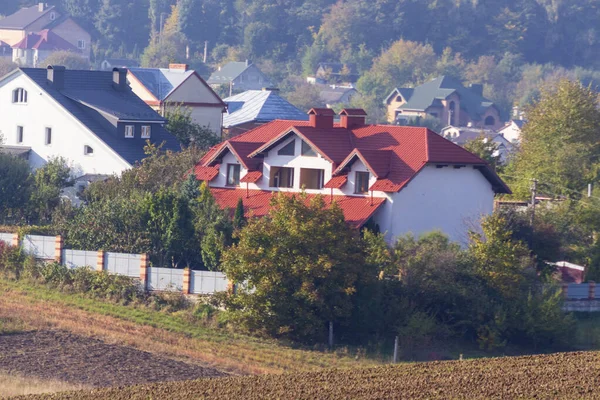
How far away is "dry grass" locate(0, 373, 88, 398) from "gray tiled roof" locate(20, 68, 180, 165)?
71.6 ft

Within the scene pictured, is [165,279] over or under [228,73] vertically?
under

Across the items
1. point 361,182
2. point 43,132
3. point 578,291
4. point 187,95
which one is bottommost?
point 578,291

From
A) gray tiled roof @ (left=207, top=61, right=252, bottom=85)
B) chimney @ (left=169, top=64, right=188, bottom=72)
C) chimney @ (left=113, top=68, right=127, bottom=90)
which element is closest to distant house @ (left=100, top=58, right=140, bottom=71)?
gray tiled roof @ (left=207, top=61, right=252, bottom=85)

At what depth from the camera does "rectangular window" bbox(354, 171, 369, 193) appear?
38000 mm

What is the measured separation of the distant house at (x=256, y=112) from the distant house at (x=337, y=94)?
187 ft

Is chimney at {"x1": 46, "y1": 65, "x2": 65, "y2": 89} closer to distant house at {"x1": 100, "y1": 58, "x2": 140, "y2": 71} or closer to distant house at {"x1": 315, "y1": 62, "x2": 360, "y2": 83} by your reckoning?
distant house at {"x1": 100, "y1": 58, "x2": 140, "y2": 71}

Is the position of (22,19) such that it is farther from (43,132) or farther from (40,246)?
(40,246)

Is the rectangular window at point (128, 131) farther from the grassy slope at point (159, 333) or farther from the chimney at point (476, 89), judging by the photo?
the chimney at point (476, 89)

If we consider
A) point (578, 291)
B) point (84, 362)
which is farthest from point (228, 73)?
point (84, 362)

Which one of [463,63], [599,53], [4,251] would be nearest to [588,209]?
[4,251]

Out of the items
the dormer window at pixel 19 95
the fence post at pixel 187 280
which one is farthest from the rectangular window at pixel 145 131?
the fence post at pixel 187 280

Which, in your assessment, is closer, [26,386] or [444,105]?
[26,386]

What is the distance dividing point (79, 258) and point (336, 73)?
11010 cm

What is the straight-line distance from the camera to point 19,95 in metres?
49.8
